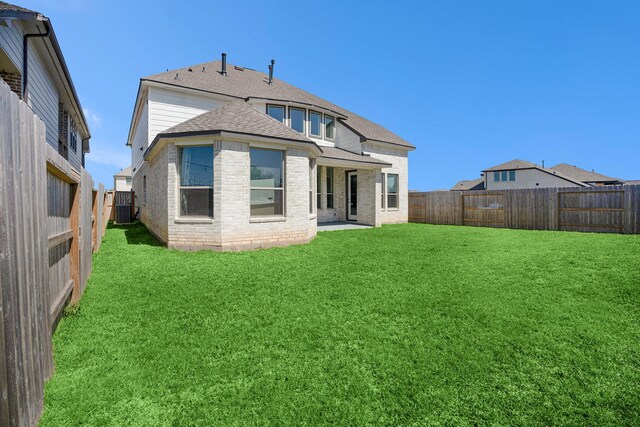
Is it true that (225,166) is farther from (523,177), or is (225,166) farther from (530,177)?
(530,177)

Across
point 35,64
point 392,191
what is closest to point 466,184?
point 392,191

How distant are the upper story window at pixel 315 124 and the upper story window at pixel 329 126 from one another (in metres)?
0.47

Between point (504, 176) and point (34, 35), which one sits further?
point (504, 176)

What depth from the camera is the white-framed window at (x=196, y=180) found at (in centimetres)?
868

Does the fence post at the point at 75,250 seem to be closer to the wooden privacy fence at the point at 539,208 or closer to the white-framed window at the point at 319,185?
the white-framed window at the point at 319,185

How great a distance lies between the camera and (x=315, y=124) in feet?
49.3

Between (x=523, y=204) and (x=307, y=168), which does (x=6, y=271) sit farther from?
(x=523, y=204)

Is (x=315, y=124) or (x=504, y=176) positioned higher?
(x=315, y=124)

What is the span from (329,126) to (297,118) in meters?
2.38

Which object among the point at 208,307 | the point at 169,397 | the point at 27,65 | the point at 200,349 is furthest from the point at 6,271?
the point at 27,65

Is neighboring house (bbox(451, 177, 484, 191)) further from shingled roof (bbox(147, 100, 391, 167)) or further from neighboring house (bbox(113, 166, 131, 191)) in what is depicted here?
neighboring house (bbox(113, 166, 131, 191))

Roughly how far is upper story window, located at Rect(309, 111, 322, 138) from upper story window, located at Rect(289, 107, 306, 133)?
0.54 metres

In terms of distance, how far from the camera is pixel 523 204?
15.1 metres

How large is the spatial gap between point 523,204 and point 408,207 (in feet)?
19.5
